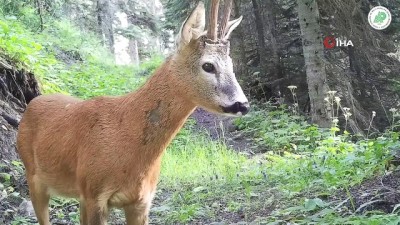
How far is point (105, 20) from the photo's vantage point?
30656 millimetres

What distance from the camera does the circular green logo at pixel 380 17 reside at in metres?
11.3

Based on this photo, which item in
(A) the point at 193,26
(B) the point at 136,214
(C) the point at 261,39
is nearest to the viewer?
(A) the point at 193,26

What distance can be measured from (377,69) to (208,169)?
18.5 feet

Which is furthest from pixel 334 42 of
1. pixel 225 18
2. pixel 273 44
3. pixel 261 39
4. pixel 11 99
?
pixel 225 18

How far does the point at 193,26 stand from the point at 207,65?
34 cm

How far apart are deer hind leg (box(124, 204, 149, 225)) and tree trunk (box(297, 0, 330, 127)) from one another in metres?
6.71

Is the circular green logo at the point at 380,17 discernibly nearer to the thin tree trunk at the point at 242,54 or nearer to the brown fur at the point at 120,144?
the thin tree trunk at the point at 242,54

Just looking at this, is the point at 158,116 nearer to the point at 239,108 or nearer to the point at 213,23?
the point at 239,108

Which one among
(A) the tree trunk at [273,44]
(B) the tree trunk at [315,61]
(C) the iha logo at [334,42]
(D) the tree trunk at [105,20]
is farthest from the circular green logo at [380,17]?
(D) the tree trunk at [105,20]

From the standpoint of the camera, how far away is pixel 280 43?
1498 centimetres

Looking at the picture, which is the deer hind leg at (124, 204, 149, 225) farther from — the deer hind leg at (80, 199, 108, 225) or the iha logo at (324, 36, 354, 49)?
the iha logo at (324, 36, 354, 49)

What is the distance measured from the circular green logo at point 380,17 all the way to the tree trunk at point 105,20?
20.2 metres

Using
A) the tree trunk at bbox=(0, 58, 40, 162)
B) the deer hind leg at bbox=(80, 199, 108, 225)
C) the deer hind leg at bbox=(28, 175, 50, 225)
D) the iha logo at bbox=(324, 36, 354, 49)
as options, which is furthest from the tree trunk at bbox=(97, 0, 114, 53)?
the deer hind leg at bbox=(80, 199, 108, 225)

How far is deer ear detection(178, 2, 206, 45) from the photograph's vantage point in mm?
4141
